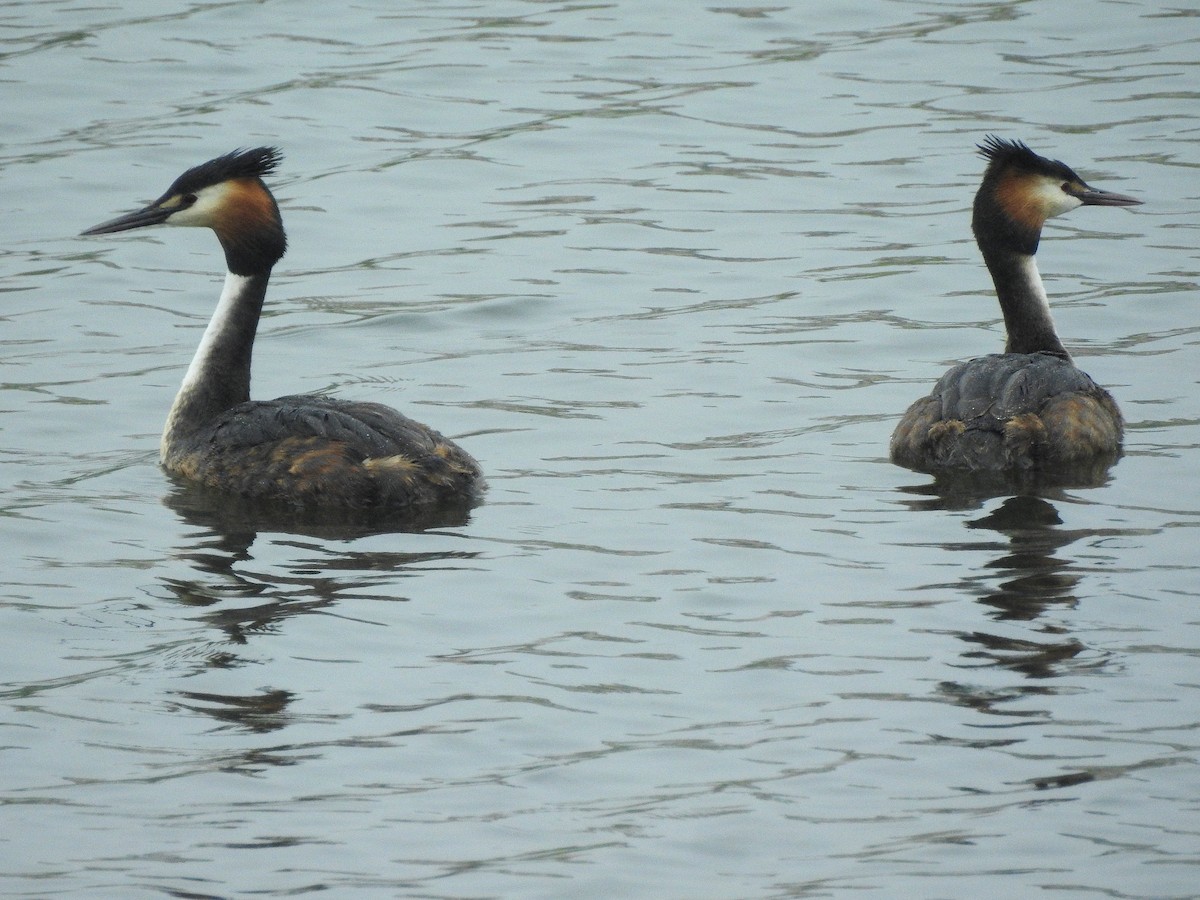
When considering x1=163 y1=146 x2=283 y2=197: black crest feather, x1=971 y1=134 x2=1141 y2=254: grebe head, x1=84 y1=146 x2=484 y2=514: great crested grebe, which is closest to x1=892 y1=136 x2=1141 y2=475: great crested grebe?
x1=971 y1=134 x2=1141 y2=254: grebe head

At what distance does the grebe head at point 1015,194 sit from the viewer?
32.3 ft

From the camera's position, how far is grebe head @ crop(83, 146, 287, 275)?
9.30 m

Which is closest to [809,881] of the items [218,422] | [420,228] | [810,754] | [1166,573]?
[810,754]

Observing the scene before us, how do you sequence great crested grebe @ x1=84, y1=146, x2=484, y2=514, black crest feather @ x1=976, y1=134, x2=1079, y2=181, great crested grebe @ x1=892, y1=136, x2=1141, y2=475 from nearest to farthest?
1. great crested grebe @ x1=84, y1=146, x2=484, y2=514
2. great crested grebe @ x1=892, y1=136, x2=1141, y2=475
3. black crest feather @ x1=976, y1=134, x2=1079, y2=181

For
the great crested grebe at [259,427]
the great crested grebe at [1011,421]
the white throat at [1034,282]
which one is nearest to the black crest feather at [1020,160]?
the white throat at [1034,282]

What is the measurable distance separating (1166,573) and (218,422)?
13.4 feet

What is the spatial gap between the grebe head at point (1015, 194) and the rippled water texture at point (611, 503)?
94cm

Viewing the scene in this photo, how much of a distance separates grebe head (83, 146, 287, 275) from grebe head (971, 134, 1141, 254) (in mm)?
3397

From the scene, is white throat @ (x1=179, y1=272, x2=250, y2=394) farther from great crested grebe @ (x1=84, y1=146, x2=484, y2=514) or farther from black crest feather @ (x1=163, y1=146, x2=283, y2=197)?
black crest feather @ (x1=163, y1=146, x2=283, y2=197)

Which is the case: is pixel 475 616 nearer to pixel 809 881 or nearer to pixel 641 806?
pixel 641 806

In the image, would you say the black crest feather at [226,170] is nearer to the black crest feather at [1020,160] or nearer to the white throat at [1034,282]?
the black crest feather at [1020,160]

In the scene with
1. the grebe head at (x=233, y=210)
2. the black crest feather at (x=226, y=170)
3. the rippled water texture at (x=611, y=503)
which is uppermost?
the black crest feather at (x=226, y=170)

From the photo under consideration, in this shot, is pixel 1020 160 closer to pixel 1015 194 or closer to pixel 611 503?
pixel 1015 194

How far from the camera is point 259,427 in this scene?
Result: 8.66 m
